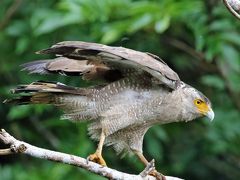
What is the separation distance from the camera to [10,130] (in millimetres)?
8688

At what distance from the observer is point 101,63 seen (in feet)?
19.6

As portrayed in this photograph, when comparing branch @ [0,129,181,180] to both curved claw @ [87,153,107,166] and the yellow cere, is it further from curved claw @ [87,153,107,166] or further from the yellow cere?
the yellow cere

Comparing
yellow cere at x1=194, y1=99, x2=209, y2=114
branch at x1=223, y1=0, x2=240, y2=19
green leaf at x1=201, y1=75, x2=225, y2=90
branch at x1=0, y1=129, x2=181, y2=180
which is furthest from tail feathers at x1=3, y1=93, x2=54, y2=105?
green leaf at x1=201, y1=75, x2=225, y2=90

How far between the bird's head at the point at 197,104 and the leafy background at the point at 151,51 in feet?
2.82

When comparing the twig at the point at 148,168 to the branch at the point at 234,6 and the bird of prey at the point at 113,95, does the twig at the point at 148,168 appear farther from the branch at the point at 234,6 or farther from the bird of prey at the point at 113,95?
the branch at the point at 234,6

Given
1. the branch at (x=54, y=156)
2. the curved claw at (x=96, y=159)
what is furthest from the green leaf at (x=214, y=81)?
the branch at (x=54, y=156)

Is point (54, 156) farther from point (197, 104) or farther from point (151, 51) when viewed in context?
point (151, 51)

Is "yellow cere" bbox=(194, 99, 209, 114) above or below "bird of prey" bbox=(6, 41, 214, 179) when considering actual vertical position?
below

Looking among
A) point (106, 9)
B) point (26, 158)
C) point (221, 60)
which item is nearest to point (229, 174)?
point (221, 60)

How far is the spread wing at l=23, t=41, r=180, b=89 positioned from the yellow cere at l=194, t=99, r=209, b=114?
0.28m

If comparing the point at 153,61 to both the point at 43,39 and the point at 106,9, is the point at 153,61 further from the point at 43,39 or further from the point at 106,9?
the point at 43,39

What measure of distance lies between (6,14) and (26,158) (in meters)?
1.43

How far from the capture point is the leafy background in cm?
732

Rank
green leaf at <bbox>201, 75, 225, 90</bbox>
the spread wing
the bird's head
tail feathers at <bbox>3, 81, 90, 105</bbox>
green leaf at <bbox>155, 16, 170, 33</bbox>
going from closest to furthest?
1. the spread wing
2. tail feathers at <bbox>3, 81, 90, 105</bbox>
3. the bird's head
4. green leaf at <bbox>155, 16, 170, 33</bbox>
5. green leaf at <bbox>201, 75, 225, 90</bbox>
